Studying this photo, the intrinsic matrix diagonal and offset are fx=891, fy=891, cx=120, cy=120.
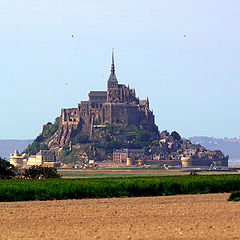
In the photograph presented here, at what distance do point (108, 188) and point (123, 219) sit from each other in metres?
18.7

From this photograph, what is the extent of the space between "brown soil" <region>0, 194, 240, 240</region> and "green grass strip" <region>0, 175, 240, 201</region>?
8.97ft

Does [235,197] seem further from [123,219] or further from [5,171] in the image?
[5,171]

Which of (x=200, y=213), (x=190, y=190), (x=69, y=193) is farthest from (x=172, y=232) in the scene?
(x=190, y=190)

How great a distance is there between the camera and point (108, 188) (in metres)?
59.0

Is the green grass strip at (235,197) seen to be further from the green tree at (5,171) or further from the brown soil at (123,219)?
the green tree at (5,171)

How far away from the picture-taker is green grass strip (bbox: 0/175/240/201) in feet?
185

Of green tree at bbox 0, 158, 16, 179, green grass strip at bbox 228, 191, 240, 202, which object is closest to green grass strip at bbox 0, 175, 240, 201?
green grass strip at bbox 228, 191, 240, 202

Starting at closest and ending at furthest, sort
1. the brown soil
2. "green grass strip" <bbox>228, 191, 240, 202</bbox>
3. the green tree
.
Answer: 1. the brown soil
2. "green grass strip" <bbox>228, 191, 240, 202</bbox>
3. the green tree

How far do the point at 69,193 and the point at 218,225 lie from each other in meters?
22.3

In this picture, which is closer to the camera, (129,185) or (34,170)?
(129,185)

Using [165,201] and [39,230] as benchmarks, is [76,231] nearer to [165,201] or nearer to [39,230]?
[39,230]

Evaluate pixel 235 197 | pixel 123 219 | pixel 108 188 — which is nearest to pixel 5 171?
pixel 108 188

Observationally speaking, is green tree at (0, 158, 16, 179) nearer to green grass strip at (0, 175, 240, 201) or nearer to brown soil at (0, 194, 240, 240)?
green grass strip at (0, 175, 240, 201)

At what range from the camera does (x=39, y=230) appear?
120 ft
